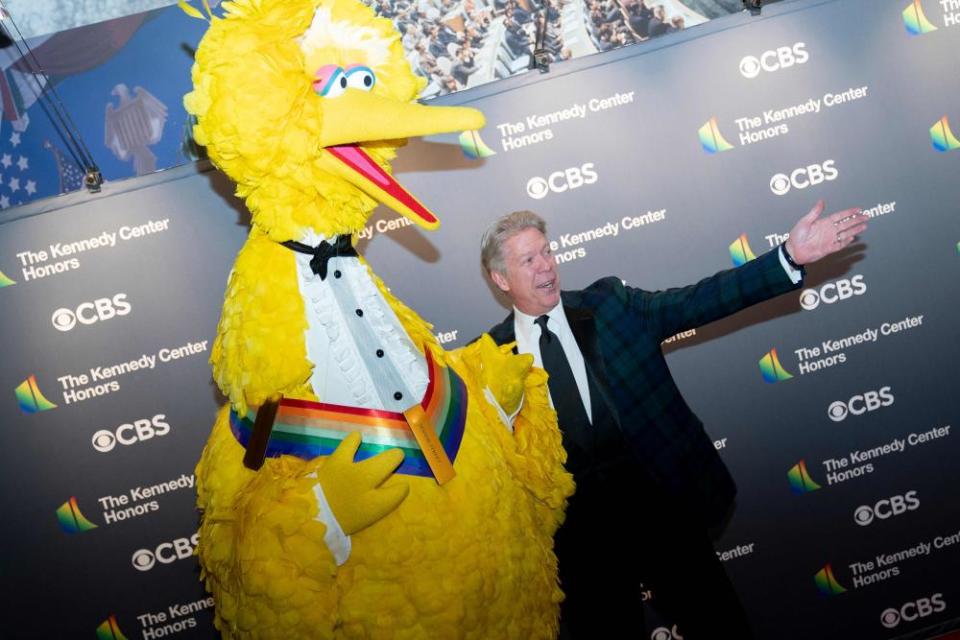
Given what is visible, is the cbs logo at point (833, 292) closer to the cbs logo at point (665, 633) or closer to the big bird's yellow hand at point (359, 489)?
the cbs logo at point (665, 633)

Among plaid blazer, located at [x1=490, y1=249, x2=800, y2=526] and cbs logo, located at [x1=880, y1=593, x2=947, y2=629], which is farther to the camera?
cbs logo, located at [x1=880, y1=593, x2=947, y2=629]

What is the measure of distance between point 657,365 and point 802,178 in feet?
3.29

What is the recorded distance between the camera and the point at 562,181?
249cm

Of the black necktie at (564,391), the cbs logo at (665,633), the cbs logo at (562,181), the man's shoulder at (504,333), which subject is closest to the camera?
the black necktie at (564,391)

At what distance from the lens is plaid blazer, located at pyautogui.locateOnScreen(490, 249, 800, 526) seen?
1.93 metres

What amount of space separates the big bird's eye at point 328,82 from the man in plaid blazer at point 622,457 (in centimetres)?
72

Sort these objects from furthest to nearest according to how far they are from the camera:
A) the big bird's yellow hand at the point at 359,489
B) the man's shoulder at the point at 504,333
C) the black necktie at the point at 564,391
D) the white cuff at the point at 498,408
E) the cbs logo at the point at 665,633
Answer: the cbs logo at the point at 665,633 < the man's shoulder at the point at 504,333 < the black necktie at the point at 564,391 < the white cuff at the point at 498,408 < the big bird's yellow hand at the point at 359,489

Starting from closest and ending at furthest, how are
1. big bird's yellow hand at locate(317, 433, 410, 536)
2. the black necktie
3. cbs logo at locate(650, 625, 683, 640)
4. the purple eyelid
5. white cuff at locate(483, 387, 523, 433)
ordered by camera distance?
big bird's yellow hand at locate(317, 433, 410, 536)
the purple eyelid
white cuff at locate(483, 387, 523, 433)
the black necktie
cbs logo at locate(650, 625, 683, 640)

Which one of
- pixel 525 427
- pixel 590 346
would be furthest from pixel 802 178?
pixel 525 427

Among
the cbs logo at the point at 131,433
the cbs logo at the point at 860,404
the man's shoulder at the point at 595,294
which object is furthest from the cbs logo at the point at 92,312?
the cbs logo at the point at 860,404

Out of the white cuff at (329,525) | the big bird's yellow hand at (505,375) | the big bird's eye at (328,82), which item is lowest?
the white cuff at (329,525)

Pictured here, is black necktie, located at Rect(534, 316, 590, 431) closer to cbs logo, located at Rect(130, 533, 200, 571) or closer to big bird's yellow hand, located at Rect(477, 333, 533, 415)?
big bird's yellow hand, located at Rect(477, 333, 533, 415)

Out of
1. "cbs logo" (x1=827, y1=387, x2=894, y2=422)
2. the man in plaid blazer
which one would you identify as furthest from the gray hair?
"cbs logo" (x1=827, y1=387, x2=894, y2=422)

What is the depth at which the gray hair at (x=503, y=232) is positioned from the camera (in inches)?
78.3
